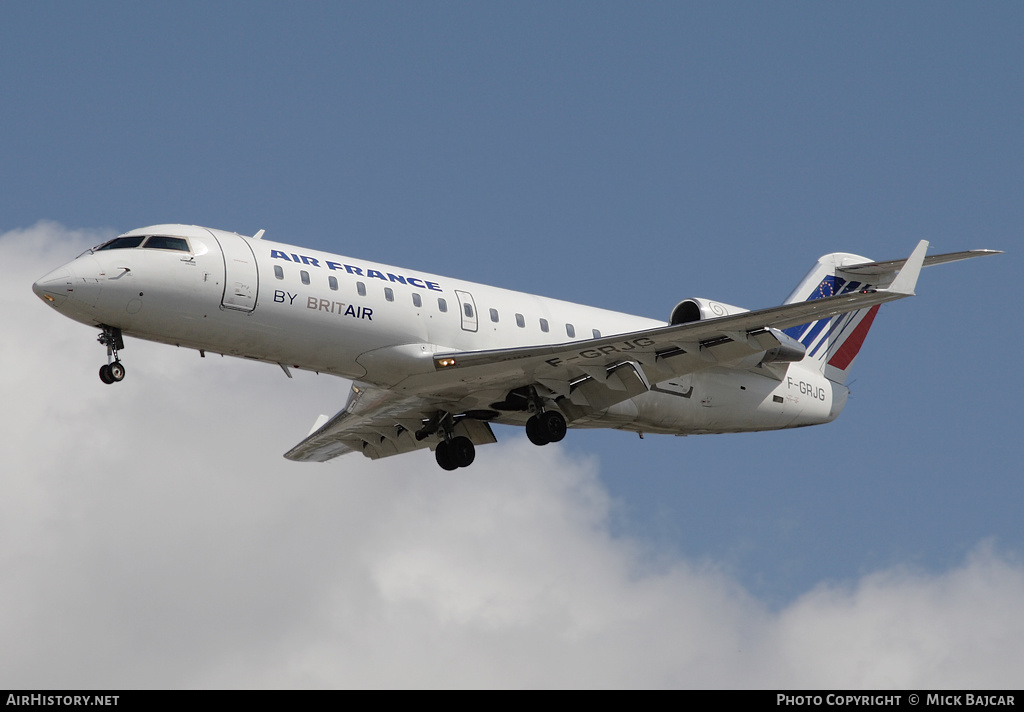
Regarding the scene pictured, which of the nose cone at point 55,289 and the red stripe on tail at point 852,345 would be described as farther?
the red stripe on tail at point 852,345

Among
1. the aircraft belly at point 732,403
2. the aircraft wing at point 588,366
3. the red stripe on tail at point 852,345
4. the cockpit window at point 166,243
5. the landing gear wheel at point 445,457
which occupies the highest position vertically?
the red stripe on tail at point 852,345

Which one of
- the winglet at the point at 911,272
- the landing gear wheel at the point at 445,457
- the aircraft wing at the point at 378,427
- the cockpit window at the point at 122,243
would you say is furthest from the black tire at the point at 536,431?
the cockpit window at the point at 122,243

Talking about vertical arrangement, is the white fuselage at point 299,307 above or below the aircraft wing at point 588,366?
above

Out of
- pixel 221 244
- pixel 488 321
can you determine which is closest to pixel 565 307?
pixel 488 321

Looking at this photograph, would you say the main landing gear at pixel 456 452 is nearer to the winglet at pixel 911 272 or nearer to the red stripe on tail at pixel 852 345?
the winglet at pixel 911 272

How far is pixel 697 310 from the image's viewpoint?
2686 cm

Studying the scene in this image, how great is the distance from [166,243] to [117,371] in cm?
224

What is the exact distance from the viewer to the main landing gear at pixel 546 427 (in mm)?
26016

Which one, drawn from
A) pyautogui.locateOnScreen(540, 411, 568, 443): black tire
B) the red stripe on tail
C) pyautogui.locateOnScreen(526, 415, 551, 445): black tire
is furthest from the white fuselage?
the red stripe on tail

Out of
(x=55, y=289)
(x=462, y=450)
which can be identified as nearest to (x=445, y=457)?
(x=462, y=450)

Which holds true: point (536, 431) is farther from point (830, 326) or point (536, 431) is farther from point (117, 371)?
point (830, 326)

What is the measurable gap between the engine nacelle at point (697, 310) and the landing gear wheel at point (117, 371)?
10.1 metres

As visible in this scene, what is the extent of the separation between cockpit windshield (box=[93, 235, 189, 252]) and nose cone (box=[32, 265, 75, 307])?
35.9 inches
